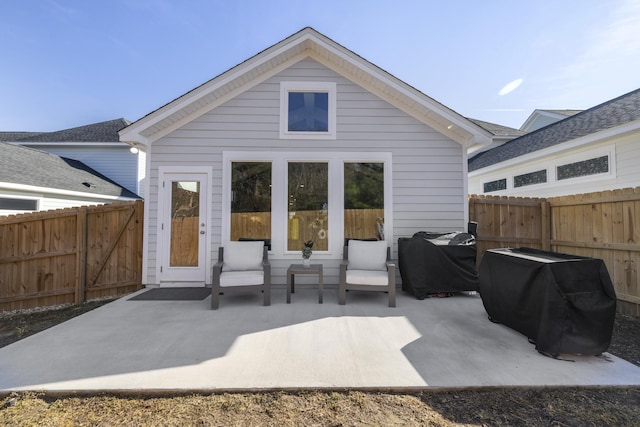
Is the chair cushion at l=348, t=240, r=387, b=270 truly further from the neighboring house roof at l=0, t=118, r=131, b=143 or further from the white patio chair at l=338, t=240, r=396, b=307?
the neighboring house roof at l=0, t=118, r=131, b=143

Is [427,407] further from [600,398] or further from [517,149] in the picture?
[517,149]

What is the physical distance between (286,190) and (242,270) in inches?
67.1

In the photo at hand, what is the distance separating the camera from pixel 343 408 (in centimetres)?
188

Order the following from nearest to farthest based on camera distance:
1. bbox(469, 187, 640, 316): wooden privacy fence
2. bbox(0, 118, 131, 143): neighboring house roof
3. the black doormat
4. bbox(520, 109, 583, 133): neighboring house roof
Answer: bbox(469, 187, 640, 316): wooden privacy fence
the black doormat
bbox(520, 109, 583, 133): neighboring house roof
bbox(0, 118, 131, 143): neighboring house roof

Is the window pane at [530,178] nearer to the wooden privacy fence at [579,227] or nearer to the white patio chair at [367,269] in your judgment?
the wooden privacy fence at [579,227]

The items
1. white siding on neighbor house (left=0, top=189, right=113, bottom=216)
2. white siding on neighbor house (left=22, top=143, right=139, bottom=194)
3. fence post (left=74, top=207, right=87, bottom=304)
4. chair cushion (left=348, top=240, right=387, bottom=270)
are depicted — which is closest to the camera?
chair cushion (left=348, top=240, right=387, bottom=270)

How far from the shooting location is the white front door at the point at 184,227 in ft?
16.8

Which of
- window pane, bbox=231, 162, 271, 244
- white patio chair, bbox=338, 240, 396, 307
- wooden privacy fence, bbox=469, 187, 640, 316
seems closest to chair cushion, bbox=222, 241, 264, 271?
window pane, bbox=231, 162, 271, 244

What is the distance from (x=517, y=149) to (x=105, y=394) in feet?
35.9

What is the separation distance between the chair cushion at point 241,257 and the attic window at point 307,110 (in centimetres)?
225

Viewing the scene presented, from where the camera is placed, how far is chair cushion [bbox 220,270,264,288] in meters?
4.04

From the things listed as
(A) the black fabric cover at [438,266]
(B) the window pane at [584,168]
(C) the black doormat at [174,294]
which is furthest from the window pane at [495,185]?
(C) the black doormat at [174,294]

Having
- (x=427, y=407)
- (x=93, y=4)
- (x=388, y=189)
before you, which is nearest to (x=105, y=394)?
(x=427, y=407)

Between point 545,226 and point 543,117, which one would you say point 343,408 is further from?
point 543,117
